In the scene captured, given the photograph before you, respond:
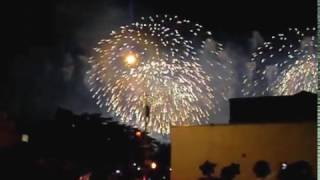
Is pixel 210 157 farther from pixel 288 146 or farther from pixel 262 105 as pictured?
pixel 262 105

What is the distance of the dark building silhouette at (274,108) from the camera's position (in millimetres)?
34719

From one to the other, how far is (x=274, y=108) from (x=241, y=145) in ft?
43.2

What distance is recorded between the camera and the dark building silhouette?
34.7 meters

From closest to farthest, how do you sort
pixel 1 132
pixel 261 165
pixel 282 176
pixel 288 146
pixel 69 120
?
pixel 282 176 < pixel 261 165 < pixel 1 132 < pixel 288 146 < pixel 69 120

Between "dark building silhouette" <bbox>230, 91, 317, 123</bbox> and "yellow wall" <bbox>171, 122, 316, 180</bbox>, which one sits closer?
"yellow wall" <bbox>171, 122, 316, 180</bbox>

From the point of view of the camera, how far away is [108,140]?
6531cm

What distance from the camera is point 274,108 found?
38.3 meters

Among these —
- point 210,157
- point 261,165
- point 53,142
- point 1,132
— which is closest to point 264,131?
point 210,157

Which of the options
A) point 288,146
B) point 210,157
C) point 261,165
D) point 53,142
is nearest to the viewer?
point 261,165

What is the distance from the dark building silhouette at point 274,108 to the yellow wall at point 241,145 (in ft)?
23.7

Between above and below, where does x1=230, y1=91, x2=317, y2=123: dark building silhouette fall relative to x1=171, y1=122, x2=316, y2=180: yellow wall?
above

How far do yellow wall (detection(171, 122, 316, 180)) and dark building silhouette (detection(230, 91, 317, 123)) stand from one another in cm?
722

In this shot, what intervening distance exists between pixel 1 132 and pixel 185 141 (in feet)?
31.7

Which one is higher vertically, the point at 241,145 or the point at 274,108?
the point at 274,108
